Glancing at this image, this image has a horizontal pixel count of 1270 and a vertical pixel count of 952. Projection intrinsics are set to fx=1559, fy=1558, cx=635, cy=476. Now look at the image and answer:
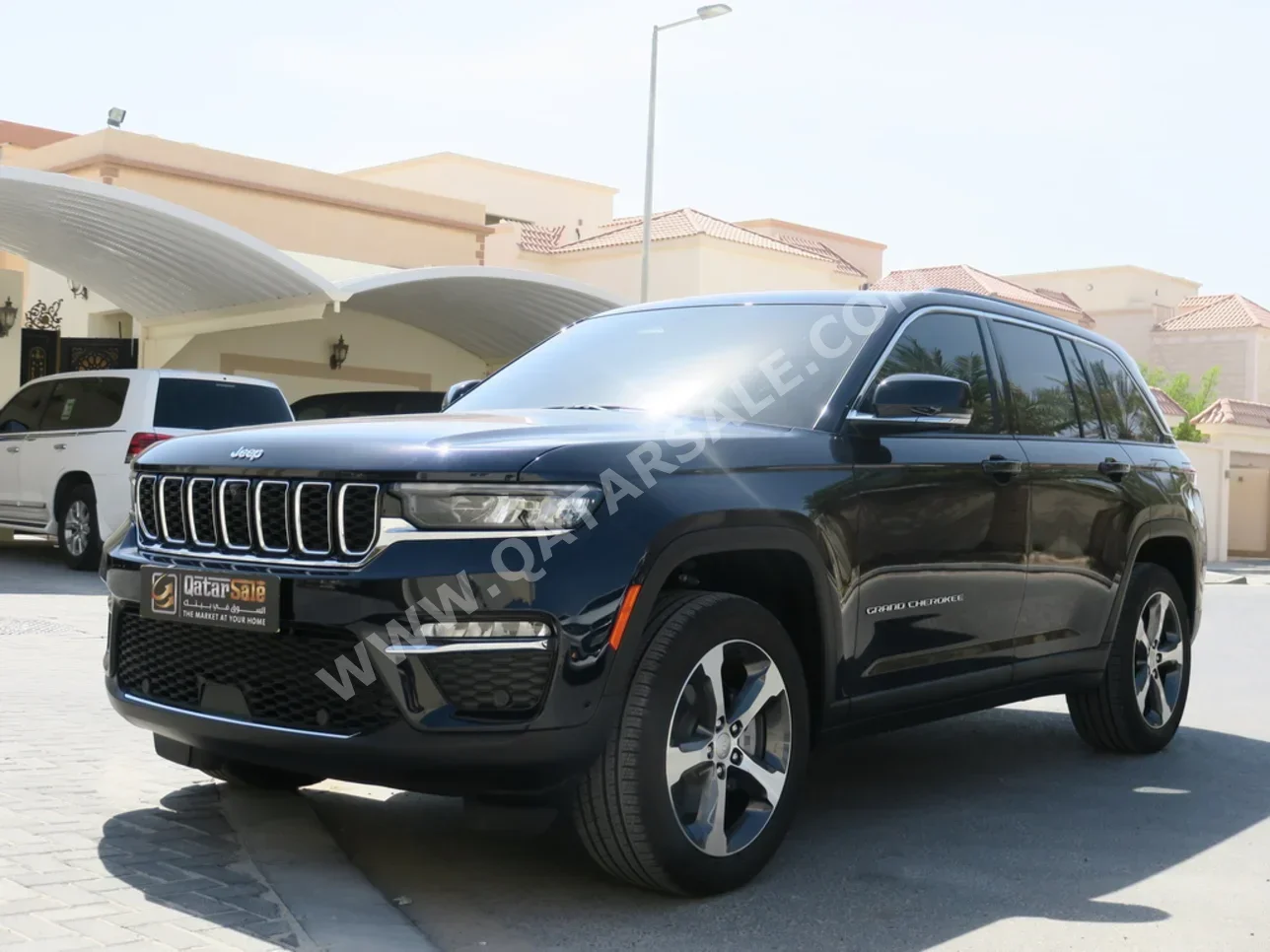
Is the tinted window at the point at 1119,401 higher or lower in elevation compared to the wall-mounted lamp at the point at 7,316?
lower

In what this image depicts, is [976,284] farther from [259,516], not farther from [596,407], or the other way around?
[259,516]

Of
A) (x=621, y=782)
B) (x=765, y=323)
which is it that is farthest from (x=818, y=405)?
(x=621, y=782)

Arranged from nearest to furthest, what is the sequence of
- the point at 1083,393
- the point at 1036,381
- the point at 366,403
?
the point at 1036,381 < the point at 1083,393 < the point at 366,403

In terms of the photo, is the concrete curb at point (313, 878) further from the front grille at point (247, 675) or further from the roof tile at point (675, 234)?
the roof tile at point (675, 234)

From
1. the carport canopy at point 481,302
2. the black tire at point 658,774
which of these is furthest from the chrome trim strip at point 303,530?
the carport canopy at point 481,302

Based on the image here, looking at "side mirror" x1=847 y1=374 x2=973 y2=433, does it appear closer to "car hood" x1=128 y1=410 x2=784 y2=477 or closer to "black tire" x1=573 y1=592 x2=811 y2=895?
"car hood" x1=128 y1=410 x2=784 y2=477

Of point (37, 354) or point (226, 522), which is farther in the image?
point (37, 354)

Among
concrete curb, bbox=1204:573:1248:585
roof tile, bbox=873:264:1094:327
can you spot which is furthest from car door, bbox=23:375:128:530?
roof tile, bbox=873:264:1094:327

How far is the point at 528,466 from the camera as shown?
4.07 m

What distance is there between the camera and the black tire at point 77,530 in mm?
14547

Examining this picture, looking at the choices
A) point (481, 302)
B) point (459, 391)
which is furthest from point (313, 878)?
point (481, 302)

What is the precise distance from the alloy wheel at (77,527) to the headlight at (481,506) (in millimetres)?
11446

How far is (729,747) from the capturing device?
4496mm

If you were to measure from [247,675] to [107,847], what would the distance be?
84 centimetres
